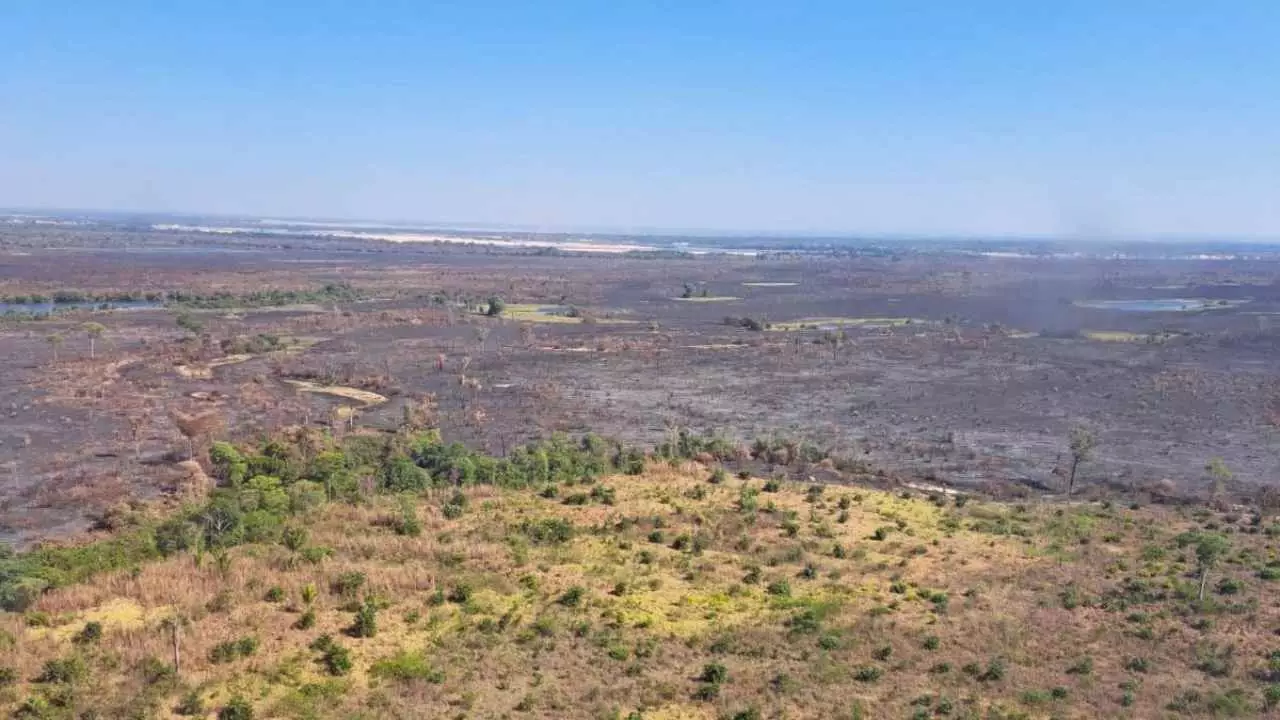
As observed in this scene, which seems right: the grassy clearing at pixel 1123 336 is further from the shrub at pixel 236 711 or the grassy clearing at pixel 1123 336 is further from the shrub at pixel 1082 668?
the shrub at pixel 236 711

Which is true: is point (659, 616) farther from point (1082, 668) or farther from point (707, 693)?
point (1082, 668)

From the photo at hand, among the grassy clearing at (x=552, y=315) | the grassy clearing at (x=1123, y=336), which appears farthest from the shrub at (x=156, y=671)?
the grassy clearing at (x=1123, y=336)

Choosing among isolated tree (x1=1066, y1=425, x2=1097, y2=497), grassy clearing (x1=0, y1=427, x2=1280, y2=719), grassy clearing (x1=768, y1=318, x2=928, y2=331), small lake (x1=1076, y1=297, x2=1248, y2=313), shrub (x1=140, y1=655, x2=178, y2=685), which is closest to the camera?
shrub (x1=140, y1=655, x2=178, y2=685)

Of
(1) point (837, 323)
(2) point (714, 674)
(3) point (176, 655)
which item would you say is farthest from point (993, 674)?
(1) point (837, 323)

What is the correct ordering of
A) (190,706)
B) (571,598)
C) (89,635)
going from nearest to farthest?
(190,706), (89,635), (571,598)

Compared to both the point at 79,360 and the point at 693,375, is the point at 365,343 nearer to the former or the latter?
the point at 79,360

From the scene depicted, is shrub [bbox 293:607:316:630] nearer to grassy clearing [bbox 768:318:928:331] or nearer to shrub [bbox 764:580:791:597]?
shrub [bbox 764:580:791:597]

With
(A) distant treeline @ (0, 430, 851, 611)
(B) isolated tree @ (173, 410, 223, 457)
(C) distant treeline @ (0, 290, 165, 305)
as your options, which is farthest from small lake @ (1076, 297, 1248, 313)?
(C) distant treeline @ (0, 290, 165, 305)
